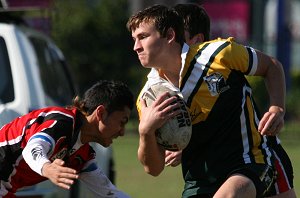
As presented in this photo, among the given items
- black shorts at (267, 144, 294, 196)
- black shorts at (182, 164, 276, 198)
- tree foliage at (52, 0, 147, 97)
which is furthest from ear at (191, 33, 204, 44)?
tree foliage at (52, 0, 147, 97)

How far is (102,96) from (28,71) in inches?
90.1

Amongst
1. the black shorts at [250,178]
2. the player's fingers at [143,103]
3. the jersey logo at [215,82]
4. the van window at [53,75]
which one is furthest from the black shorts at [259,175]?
the van window at [53,75]

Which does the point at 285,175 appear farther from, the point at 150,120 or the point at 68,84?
the point at 68,84

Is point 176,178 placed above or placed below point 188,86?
below

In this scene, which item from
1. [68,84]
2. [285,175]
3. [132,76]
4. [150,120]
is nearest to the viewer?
[150,120]

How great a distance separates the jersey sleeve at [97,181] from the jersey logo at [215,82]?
1.10 meters

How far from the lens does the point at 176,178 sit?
15.9 m

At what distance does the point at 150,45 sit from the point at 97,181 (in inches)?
44.5

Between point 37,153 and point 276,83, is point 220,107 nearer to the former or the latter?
point 276,83

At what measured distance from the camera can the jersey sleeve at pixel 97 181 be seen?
7.05 m

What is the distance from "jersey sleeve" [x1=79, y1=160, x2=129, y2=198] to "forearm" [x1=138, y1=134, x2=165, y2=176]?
0.59 metres

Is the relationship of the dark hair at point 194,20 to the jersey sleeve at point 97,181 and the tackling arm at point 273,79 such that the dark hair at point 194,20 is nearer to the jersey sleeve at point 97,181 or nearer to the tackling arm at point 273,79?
the tackling arm at point 273,79

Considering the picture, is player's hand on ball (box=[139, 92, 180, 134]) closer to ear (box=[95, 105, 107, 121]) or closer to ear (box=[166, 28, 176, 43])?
ear (box=[166, 28, 176, 43])

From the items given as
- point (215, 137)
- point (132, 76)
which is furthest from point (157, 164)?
point (132, 76)
